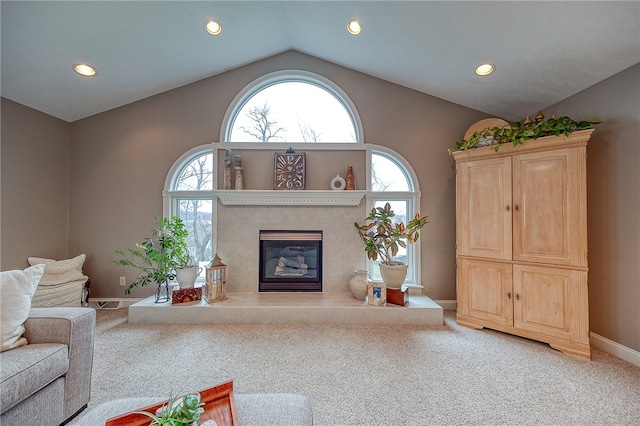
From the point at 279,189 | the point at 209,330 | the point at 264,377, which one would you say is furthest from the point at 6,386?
the point at 279,189

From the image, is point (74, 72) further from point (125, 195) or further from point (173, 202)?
point (173, 202)

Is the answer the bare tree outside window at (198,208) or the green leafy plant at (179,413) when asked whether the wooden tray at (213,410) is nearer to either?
the green leafy plant at (179,413)

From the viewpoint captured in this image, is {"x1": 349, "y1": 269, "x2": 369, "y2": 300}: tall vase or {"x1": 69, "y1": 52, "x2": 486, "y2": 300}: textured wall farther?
{"x1": 69, "y1": 52, "x2": 486, "y2": 300}: textured wall

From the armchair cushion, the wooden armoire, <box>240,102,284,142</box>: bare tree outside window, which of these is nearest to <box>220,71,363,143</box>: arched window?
<box>240,102,284,142</box>: bare tree outside window

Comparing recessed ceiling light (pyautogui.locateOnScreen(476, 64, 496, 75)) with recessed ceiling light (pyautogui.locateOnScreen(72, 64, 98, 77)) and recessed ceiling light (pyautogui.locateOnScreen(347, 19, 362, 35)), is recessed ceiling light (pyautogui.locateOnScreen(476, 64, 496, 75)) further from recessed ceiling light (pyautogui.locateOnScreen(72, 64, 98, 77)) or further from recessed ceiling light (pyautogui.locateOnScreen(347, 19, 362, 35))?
recessed ceiling light (pyautogui.locateOnScreen(72, 64, 98, 77))

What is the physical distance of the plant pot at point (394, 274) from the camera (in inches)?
122

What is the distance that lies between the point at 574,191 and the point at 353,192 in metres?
2.08

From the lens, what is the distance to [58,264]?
3.11m

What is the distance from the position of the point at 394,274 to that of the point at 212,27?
3291 mm

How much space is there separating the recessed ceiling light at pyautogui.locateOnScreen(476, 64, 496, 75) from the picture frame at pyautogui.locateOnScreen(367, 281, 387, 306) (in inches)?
98.8

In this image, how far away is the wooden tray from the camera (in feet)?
2.96

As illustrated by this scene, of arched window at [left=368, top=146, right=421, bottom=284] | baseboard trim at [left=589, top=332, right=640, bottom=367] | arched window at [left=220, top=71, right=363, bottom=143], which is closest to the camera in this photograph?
baseboard trim at [left=589, top=332, right=640, bottom=367]

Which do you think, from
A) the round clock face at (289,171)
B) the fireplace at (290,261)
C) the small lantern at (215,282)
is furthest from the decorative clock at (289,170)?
the small lantern at (215,282)

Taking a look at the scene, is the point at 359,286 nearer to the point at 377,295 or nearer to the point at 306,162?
the point at 377,295
